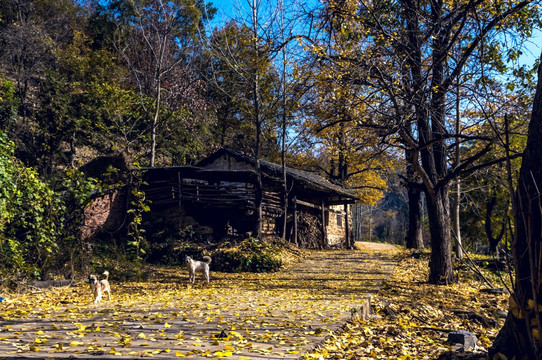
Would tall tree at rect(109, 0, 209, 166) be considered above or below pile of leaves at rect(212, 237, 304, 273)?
above

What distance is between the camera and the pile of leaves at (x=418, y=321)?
5.00m

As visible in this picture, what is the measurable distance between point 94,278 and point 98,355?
4.26m

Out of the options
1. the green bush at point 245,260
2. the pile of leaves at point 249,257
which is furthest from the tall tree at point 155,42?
the green bush at point 245,260

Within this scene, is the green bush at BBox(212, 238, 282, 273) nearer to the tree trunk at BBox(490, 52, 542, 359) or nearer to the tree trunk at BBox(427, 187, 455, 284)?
the tree trunk at BBox(427, 187, 455, 284)

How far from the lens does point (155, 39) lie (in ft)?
102

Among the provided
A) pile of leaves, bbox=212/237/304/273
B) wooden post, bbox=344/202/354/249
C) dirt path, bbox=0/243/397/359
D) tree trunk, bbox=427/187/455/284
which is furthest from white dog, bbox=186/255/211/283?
wooden post, bbox=344/202/354/249

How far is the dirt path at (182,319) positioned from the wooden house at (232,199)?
8653 millimetres

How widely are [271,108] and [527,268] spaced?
651 inches

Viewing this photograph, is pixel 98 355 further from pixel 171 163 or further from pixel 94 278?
pixel 171 163

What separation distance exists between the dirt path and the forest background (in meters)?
2.16

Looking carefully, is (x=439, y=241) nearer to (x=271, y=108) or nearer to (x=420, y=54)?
(x=420, y=54)

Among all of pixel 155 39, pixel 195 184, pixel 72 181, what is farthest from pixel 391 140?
pixel 155 39

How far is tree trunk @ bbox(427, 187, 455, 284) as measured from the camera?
10.6 meters

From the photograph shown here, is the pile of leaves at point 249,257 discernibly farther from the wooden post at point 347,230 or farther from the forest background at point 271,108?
the wooden post at point 347,230
